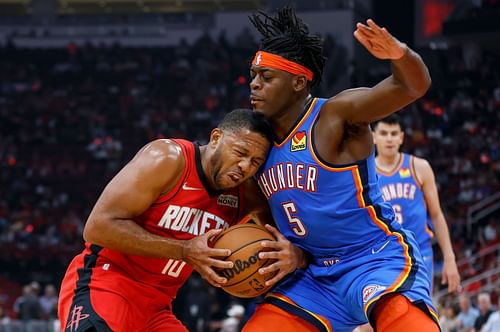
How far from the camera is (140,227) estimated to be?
418cm

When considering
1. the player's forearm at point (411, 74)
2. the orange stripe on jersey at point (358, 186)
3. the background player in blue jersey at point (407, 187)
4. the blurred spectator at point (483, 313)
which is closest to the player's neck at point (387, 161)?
the background player in blue jersey at point (407, 187)

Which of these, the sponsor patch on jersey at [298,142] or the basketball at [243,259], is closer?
the basketball at [243,259]

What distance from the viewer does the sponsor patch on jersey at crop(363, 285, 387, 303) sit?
4066 millimetres

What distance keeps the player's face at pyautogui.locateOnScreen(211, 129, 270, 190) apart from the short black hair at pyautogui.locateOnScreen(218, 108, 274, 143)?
0.10 ft

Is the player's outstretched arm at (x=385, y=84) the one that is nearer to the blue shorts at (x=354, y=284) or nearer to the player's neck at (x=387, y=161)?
the blue shorts at (x=354, y=284)

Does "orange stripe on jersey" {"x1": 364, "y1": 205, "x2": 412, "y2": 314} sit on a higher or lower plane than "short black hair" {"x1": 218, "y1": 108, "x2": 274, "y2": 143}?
lower

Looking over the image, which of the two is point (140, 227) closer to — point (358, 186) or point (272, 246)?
point (272, 246)

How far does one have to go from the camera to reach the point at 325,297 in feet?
14.4

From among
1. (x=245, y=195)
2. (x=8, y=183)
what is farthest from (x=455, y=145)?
(x=245, y=195)

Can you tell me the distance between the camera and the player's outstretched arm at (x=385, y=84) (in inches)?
145

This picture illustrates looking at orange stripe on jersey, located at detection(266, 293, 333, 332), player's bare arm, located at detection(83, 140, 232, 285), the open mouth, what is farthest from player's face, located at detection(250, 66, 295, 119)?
orange stripe on jersey, located at detection(266, 293, 333, 332)

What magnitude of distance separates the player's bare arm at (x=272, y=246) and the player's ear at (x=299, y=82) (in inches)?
24.2

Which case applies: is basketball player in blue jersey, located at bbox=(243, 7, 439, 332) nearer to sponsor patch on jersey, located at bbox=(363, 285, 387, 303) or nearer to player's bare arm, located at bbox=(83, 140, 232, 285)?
sponsor patch on jersey, located at bbox=(363, 285, 387, 303)

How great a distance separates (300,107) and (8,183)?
18.5 m
